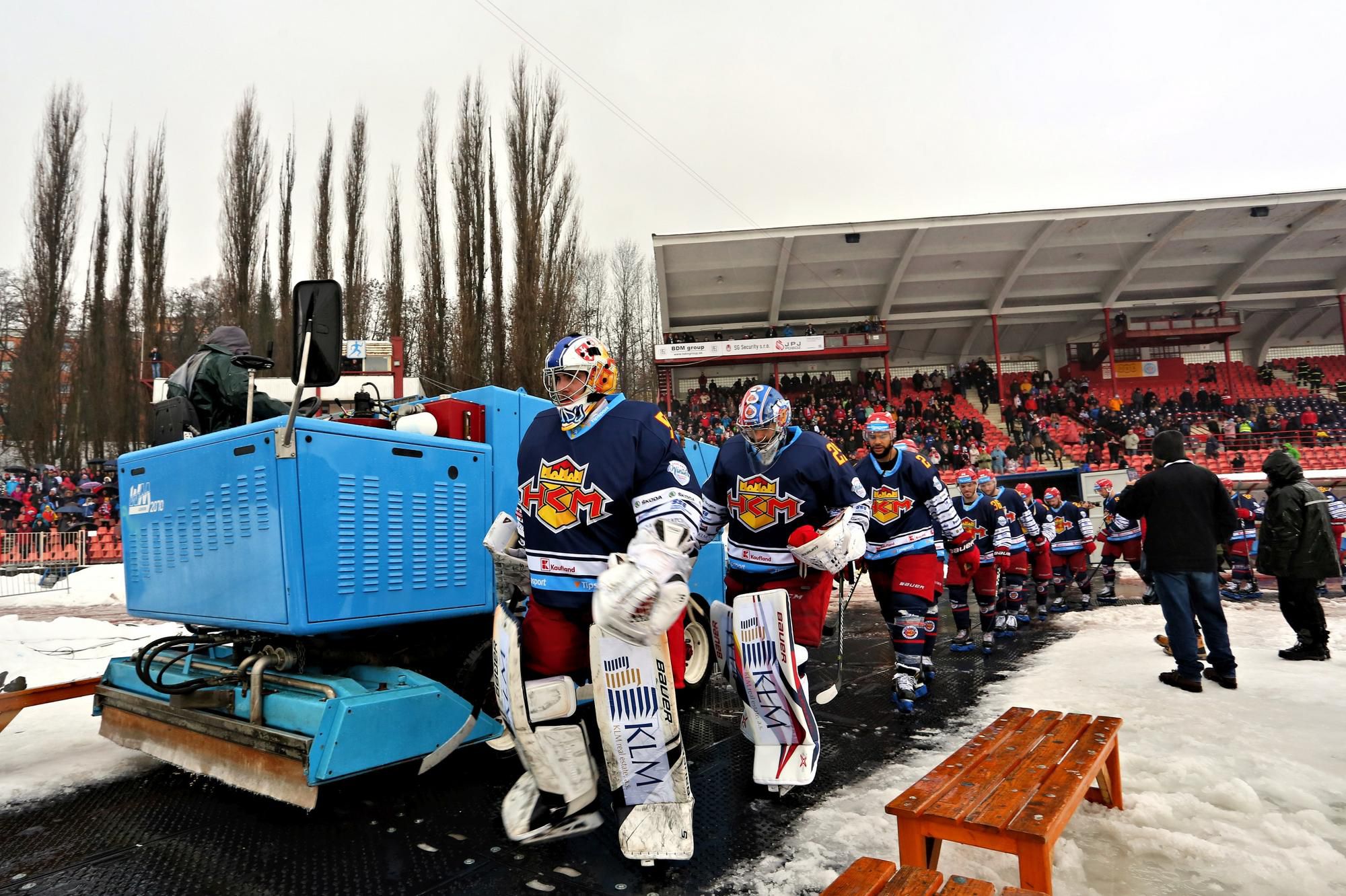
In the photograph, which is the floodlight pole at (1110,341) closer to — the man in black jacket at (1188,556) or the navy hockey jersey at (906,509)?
the man in black jacket at (1188,556)

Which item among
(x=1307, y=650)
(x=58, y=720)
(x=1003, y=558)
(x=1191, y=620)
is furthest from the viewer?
(x=1003, y=558)

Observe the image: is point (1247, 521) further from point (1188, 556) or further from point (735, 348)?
point (735, 348)

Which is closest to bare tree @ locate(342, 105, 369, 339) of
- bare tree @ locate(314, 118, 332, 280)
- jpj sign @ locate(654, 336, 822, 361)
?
bare tree @ locate(314, 118, 332, 280)

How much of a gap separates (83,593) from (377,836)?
1091cm

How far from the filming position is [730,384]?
2923cm

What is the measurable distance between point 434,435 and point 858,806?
260cm

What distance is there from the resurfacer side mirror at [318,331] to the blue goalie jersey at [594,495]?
2.81 ft

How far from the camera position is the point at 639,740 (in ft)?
8.84

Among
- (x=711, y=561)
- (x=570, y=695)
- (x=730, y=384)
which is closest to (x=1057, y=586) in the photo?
(x=711, y=561)

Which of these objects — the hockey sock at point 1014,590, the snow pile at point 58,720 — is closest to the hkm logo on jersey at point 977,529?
the hockey sock at point 1014,590

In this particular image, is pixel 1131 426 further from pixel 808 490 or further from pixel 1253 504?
pixel 808 490

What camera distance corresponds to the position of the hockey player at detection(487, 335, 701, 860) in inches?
105

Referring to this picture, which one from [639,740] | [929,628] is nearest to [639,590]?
[639,740]

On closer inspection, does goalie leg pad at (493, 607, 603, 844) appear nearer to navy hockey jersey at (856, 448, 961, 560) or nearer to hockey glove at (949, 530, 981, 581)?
navy hockey jersey at (856, 448, 961, 560)
